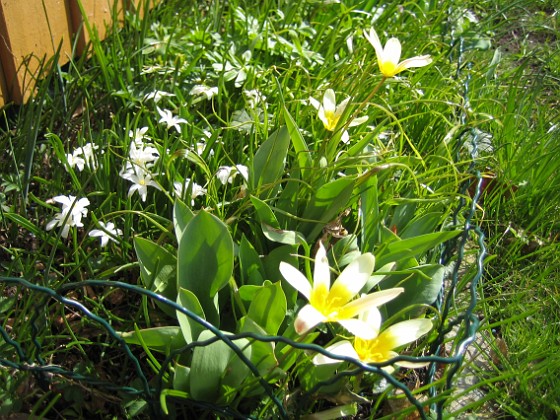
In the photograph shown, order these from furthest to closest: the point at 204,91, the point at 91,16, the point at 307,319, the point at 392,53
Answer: the point at 91,16, the point at 204,91, the point at 392,53, the point at 307,319

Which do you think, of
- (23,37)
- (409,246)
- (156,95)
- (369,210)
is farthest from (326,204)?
(23,37)

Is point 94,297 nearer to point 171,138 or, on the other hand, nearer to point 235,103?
point 171,138

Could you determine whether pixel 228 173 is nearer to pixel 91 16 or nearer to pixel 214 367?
pixel 214 367

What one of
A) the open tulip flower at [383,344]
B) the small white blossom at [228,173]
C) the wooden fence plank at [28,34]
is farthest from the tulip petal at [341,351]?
the wooden fence plank at [28,34]

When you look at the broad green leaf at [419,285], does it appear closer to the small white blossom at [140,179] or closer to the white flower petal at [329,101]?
the white flower petal at [329,101]

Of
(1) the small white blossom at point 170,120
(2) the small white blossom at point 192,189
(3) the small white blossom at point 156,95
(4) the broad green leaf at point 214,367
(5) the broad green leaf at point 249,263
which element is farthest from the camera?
(3) the small white blossom at point 156,95

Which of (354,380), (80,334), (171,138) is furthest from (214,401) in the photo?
(171,138)
